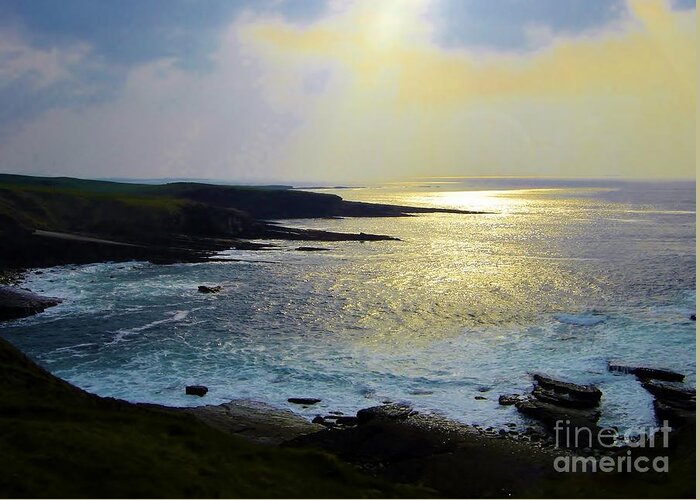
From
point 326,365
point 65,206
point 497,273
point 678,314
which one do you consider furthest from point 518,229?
point 326,365

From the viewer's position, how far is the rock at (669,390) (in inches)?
1193

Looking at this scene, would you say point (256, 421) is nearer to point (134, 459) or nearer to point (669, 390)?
point (134, 459)

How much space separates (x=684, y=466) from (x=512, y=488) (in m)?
6.01

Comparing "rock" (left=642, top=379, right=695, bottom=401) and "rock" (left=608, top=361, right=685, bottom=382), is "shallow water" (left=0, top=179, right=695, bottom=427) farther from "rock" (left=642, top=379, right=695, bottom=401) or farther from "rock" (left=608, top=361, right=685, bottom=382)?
"rock" (left=608, top=361, right=685, bottom=382)

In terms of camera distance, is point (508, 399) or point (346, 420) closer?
point (346, 420)

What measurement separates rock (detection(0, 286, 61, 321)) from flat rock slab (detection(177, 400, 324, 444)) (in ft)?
86.3

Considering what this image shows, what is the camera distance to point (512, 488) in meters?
21.7

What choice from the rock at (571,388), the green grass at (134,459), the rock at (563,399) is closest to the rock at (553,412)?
the rock at (563,399)

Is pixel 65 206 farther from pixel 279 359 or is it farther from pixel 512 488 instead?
pixel 512 488

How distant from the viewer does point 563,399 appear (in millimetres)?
30000

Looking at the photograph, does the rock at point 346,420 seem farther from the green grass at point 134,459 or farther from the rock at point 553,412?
the rock at point 553,412

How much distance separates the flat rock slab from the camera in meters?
26.7

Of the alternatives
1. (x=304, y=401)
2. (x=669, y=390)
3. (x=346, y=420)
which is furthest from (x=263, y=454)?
(x=669, y=390)

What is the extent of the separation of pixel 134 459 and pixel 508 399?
65.2 ft
